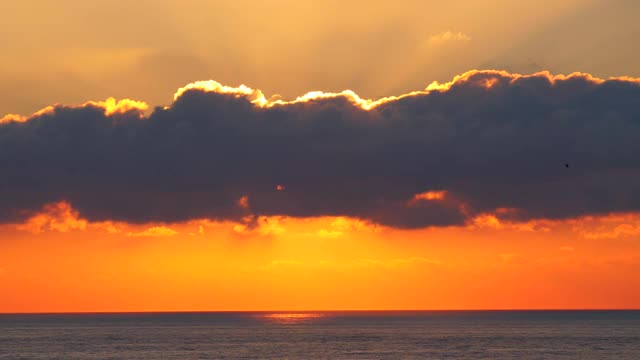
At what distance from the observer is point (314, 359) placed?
642ft

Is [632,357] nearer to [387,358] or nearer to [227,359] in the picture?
[387,358]

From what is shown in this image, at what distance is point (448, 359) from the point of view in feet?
636

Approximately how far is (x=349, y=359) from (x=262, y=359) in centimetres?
1842

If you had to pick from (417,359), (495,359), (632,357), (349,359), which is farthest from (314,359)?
(632,357)

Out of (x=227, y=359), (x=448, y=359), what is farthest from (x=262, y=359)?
(x=448, y=359)

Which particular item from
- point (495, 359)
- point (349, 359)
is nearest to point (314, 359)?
point (349, 359)

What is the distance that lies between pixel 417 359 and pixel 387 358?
6686 mm

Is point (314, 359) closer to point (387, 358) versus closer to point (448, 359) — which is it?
point (387, 358)

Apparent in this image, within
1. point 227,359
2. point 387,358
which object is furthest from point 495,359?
point 227,359

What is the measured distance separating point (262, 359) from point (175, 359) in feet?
61.3

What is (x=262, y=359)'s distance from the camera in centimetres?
19788

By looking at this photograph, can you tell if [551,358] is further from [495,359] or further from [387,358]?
[387,358]

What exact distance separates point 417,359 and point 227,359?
39.8 meters

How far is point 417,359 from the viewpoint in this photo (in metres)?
195
